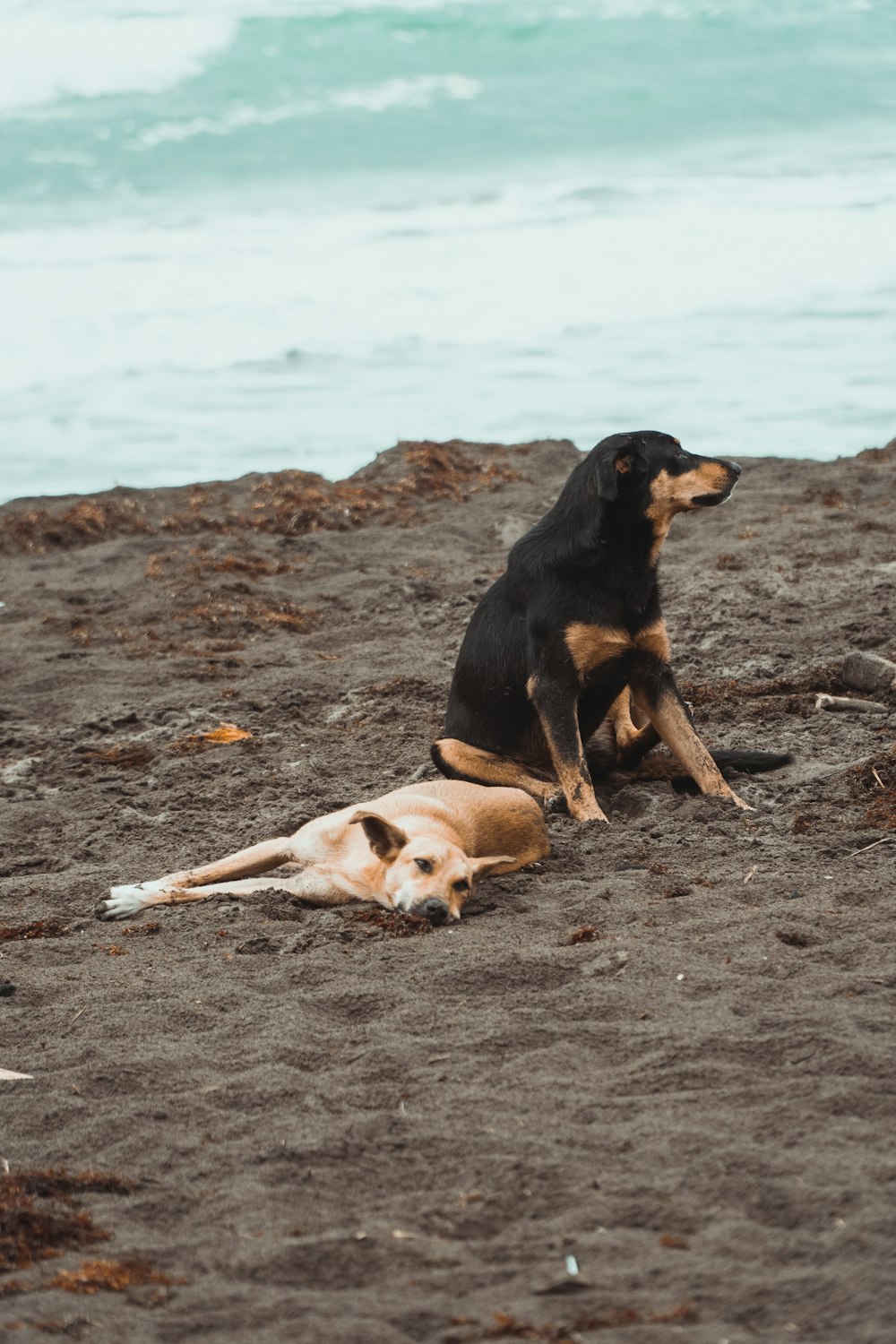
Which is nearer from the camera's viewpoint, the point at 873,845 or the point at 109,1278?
the point at 109,1278

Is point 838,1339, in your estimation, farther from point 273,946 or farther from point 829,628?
point 829,628

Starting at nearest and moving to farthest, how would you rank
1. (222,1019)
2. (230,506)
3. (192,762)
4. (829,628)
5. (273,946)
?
(222,1019) → (273,946) → (192,762) → (829,628) → (230,506)

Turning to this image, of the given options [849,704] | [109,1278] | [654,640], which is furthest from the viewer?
[849,704]

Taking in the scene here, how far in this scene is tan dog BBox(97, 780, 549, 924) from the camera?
18.0 ft

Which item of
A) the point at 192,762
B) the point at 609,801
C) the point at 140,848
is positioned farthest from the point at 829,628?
the point at 140,848

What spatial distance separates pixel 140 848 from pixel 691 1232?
180 inches

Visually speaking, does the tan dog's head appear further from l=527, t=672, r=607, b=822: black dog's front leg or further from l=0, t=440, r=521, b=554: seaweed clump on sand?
l=0, t=440, r=521, b=554: seaweed clump on sand

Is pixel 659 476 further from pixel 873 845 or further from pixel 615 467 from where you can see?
pixel 873 845

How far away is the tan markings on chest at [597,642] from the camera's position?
6.50 m

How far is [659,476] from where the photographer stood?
652 cm

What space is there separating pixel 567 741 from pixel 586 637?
1.65ft

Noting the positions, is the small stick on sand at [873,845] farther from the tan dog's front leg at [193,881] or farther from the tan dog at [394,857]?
the tan dog's front leg at [193,881]

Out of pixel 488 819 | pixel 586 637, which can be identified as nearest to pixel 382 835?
pixel 488 819

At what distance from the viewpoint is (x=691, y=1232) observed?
277cm
